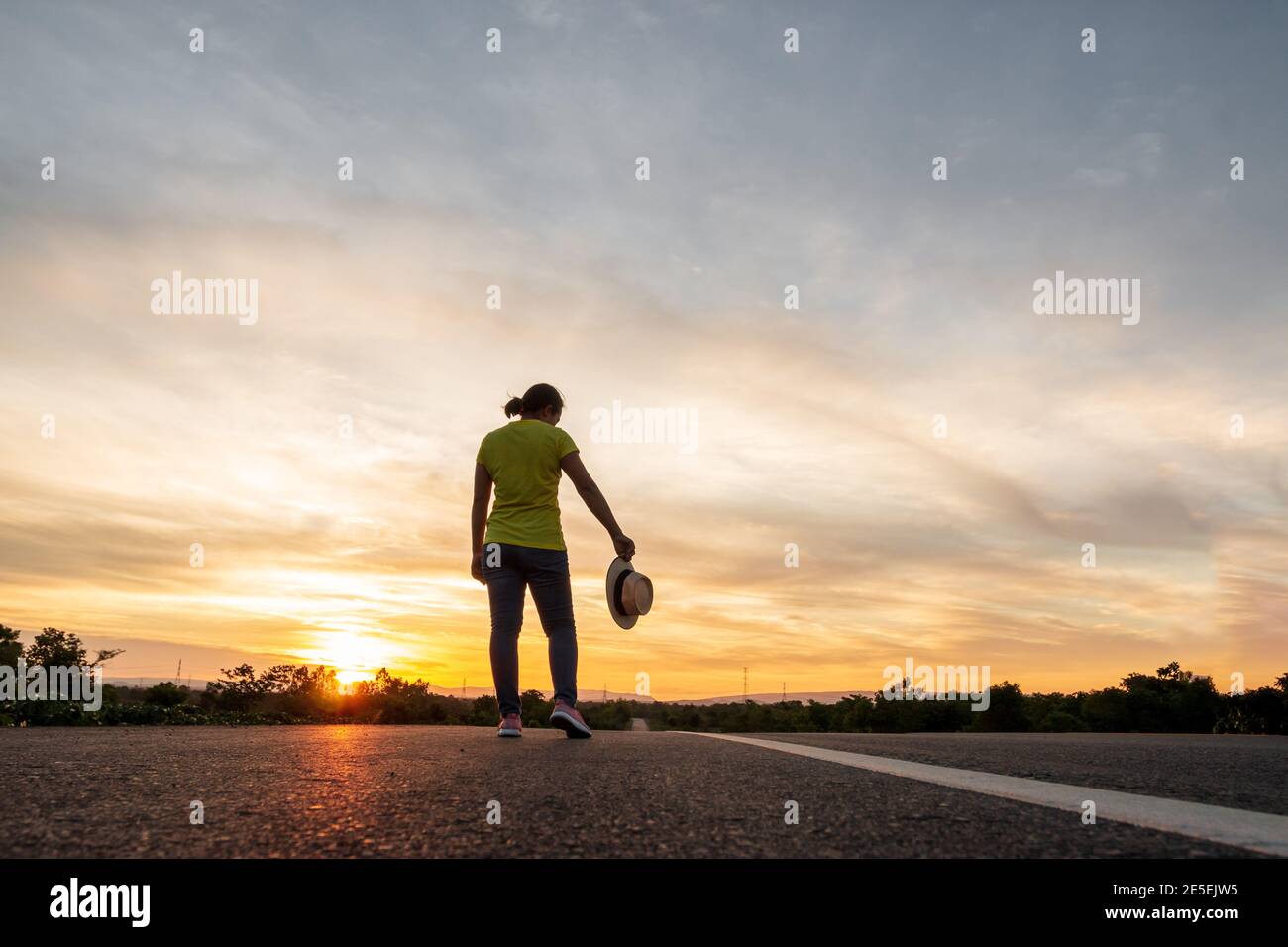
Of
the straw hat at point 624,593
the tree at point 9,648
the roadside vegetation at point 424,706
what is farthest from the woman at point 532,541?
the tree at point 9,648

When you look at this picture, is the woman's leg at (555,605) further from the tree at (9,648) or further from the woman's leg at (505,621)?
the tree at (9,648)

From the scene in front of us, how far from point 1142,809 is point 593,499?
4549 millimetres

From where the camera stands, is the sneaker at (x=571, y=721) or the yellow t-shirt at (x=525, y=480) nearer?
the sneaker at (x=571, y=721)

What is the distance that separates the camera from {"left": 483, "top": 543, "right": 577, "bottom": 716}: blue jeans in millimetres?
6199

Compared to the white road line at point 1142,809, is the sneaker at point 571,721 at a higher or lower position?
lower

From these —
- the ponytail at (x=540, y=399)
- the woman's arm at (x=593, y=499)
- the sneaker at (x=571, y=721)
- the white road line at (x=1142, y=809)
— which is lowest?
the sneaker at (x=571, y=721)

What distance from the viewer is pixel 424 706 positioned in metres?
13.3

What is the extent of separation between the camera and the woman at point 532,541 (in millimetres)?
6207

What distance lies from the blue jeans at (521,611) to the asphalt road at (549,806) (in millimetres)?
1858
